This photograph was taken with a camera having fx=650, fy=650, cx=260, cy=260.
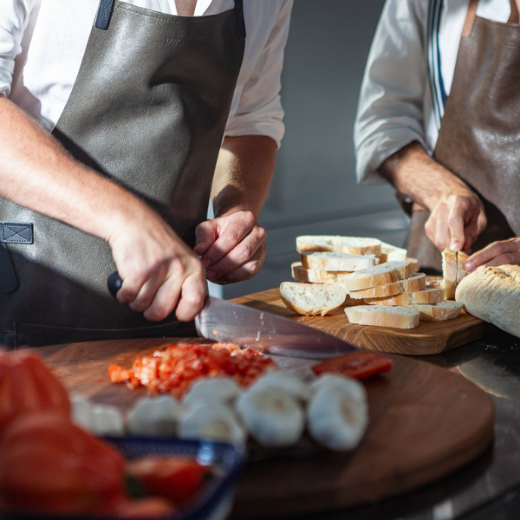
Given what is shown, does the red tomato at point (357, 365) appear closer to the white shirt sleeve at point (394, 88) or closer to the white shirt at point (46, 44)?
the white shirt at point (46, 44)

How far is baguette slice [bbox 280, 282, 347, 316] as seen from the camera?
1.78 metres

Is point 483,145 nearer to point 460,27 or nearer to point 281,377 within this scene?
point 460,27

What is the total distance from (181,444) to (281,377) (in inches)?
9.6

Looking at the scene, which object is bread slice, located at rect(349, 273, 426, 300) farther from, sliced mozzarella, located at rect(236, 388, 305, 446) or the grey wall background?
the grey wall background

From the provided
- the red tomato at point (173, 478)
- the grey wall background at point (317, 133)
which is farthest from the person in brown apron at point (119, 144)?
the grey wall background at point (317, 133)

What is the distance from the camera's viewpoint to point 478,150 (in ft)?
7.45

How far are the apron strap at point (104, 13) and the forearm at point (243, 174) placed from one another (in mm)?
605

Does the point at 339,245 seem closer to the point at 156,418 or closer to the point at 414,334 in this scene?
the point at 414,334

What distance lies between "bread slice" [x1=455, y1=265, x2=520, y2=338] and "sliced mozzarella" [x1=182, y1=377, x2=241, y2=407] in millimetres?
950

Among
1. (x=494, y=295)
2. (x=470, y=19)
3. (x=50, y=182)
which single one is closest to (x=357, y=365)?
(x=494, y=295)

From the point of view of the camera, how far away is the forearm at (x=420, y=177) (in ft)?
7.42

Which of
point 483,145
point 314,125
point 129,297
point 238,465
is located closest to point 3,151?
point 129,297

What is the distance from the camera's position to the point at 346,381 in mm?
880

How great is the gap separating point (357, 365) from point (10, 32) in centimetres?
106
